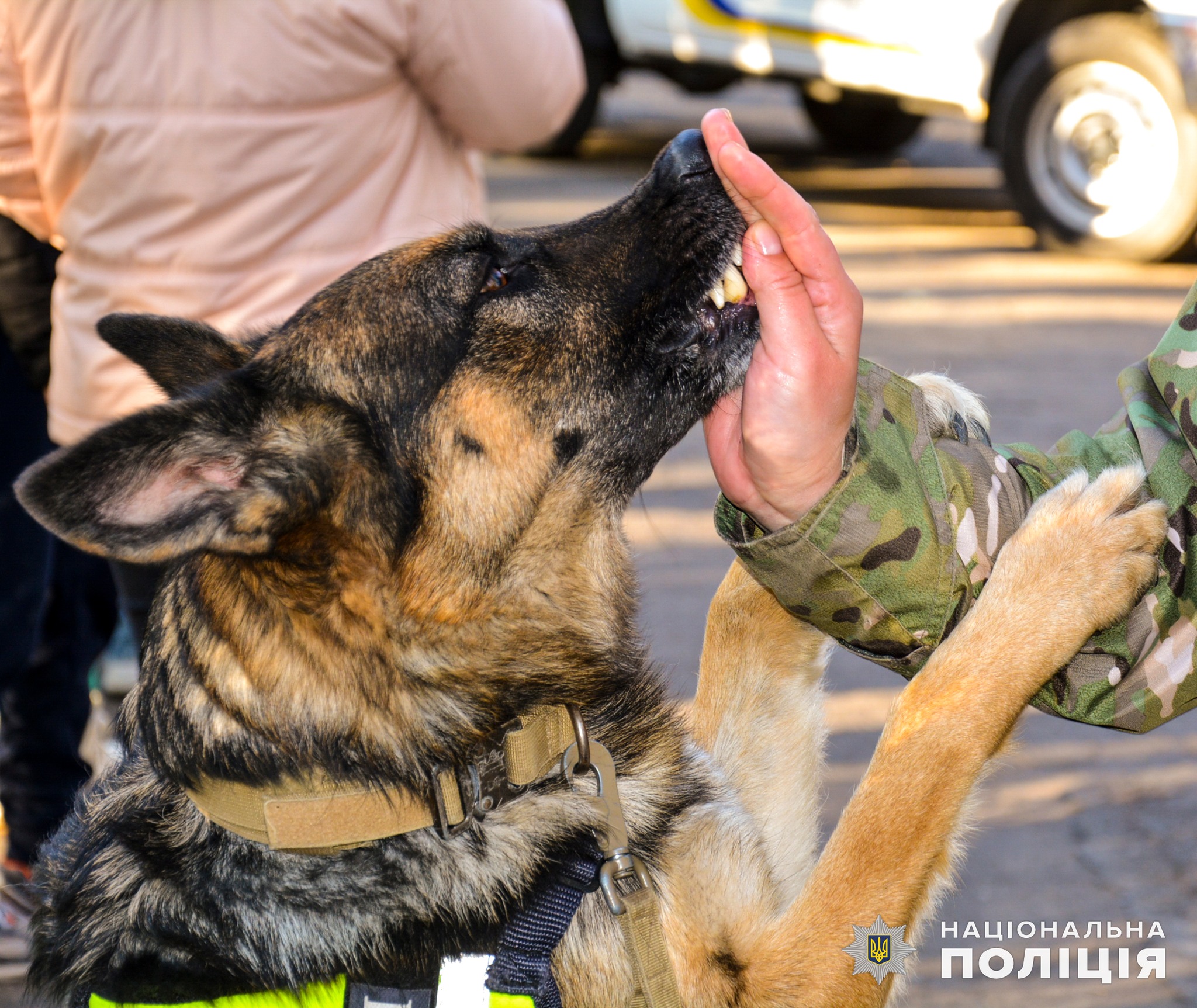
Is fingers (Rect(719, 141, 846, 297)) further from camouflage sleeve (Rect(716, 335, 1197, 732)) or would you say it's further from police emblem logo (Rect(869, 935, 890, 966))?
police emblem logo (Rect(869, 935, 890, 966))

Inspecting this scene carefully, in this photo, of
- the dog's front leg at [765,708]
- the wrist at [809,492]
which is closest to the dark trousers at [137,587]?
the dog's front leg at [765,708]

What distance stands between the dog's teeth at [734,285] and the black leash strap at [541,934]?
1044 mm

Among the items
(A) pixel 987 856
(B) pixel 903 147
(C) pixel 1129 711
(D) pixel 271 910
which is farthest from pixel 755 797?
(B) pixel 903 147

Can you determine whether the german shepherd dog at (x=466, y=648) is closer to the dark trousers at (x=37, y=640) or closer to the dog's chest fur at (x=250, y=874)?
the dog's chest fur at (x=250, y=874)

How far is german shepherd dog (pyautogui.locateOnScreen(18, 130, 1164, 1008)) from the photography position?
6.65ft

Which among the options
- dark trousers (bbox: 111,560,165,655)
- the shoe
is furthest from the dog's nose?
the shoe

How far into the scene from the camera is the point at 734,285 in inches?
92.5

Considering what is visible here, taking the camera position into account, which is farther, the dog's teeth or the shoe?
the shoe

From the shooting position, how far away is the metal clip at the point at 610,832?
Result: 201cm

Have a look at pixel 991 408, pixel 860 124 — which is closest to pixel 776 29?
pixel 860 124

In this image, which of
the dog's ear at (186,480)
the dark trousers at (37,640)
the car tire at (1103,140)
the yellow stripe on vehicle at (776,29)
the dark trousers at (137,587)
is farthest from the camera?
the yellow stripe on vehicle at (776,29)

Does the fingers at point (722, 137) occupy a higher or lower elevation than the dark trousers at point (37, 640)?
higher

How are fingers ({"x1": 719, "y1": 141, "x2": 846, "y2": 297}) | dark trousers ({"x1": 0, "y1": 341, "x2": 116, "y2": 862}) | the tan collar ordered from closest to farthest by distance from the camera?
fingers ({"x1": 719, "y1": 141, "x2": 846, "y2": 297}) → the tan collar → dark trousers ({"x1": 0, "y1": 341, "x2": 116, "y2": 862})

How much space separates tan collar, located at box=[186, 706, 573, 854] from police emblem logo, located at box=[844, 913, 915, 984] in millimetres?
596
